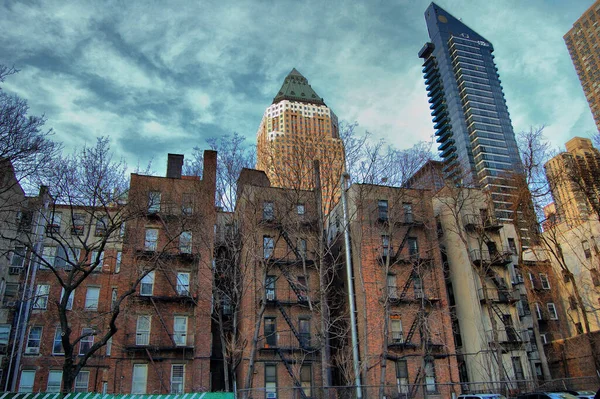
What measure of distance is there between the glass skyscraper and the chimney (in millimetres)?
123499

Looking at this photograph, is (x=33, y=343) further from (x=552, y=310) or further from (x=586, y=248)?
(x=586, y=248)

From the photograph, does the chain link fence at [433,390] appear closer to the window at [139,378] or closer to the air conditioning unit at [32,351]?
the window at [139,378]

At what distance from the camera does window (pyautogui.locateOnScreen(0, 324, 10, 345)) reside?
107ft

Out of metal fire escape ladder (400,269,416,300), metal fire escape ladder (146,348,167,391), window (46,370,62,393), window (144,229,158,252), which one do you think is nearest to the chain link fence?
metal fire escape ladder (146,348,167,391)

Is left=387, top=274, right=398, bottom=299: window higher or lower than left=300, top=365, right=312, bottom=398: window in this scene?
higher

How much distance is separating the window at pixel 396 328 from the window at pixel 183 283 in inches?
546

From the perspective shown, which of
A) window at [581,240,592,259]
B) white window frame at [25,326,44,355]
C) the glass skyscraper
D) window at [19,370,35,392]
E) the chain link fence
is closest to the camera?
the chain link fence

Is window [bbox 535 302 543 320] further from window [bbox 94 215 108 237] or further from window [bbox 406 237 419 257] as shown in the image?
window [bbox 94 215 108 237]

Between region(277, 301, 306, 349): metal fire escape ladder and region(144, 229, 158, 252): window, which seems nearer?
region(277, 301, 306, 349): metal fire escape ladder

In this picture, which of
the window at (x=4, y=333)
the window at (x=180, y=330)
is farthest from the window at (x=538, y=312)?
the window at (x=4, y=333)

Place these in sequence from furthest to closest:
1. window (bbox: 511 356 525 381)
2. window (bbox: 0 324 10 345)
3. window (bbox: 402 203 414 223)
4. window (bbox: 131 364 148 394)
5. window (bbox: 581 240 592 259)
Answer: window (bbox: 581 240 592 259) < window (bbox: 402 203 414 223) < window (bbox: 511 356 525 381) < window (bbox: 0 324 10 345) < window (bbox: 131 364 148 394)

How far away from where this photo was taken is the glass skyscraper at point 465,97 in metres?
153

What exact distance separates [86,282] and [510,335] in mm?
31090

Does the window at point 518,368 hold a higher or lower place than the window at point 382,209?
lower
